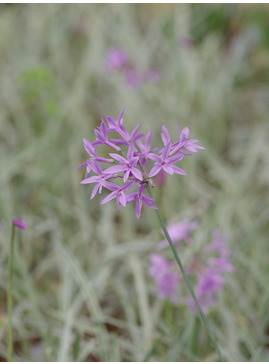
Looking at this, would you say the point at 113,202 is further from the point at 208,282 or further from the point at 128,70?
the point at 208,282

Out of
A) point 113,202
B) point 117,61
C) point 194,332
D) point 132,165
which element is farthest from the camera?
point 117,61

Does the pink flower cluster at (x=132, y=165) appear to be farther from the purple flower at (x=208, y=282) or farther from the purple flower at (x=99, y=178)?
the purple flower at (x=208, y=282)

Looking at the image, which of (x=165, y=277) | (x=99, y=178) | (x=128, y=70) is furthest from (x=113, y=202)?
(x=99, y=178)

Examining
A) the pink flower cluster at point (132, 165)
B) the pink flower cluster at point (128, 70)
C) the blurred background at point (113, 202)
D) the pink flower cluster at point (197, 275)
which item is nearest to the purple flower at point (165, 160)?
the pink flower cluster at point (132, 165)

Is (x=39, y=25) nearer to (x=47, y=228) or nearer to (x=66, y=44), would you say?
(x=66, y=44)

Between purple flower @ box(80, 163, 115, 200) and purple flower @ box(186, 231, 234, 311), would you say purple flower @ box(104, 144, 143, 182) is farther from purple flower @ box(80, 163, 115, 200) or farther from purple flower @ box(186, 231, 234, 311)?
purple flower @ box(186, 231, 234, 311)

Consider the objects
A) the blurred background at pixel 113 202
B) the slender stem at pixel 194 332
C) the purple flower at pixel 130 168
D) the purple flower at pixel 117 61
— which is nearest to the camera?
the purple flower at pixel 130 168

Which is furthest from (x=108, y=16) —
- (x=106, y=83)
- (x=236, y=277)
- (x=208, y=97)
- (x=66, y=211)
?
(x=236, y=277)

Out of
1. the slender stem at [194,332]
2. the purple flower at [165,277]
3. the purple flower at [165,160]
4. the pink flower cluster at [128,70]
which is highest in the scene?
the pink flower cluster at [128,70]
